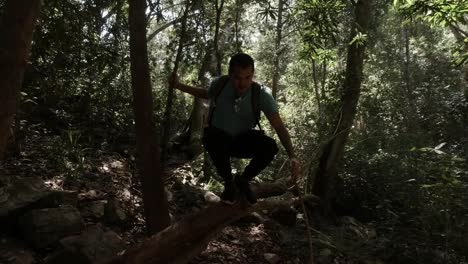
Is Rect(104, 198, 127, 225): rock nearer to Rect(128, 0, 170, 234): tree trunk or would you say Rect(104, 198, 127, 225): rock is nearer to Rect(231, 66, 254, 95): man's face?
Rect(128, 0, 170, 234): tree trunk

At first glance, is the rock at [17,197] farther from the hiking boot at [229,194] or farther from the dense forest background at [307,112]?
the hiking boot at [229,194]

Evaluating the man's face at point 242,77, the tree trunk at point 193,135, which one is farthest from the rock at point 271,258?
the tree trunk at point 193,135

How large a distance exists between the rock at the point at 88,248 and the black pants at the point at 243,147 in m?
1.59

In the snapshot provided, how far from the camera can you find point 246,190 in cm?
369

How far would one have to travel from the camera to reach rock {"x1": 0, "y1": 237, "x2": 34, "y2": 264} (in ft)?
14.5

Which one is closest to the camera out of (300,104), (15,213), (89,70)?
(15,213)

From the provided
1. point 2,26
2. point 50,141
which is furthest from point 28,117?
point 2,26

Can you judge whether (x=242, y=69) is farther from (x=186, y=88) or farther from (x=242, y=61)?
(x=186, y=88)

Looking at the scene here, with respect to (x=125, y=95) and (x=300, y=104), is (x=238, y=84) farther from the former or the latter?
(x=300, y=104)

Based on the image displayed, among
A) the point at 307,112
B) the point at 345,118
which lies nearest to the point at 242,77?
the point at 345,118

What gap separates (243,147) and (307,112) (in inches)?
397

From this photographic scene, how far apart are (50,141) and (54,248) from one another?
333 centimetres

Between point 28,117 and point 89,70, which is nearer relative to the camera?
point 89,70

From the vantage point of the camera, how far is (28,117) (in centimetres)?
873
